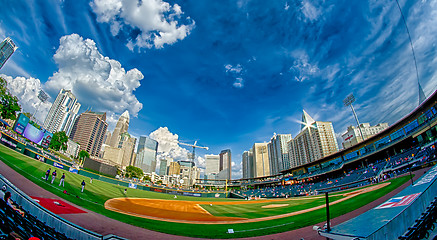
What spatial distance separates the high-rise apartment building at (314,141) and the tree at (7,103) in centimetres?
17792

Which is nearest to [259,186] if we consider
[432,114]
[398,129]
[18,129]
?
→ [398,129]

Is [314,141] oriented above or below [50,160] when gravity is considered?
above

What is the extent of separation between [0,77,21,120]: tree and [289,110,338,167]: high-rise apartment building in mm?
177917

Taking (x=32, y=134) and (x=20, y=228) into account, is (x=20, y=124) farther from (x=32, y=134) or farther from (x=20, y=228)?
(x=20, y=228)

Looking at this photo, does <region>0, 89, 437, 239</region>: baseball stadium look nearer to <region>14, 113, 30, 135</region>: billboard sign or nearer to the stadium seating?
the stadium seating

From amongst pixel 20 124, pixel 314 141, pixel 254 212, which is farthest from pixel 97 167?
pixel 314 141

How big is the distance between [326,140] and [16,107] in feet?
605

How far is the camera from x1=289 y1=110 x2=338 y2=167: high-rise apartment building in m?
142

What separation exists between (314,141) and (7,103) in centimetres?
18139

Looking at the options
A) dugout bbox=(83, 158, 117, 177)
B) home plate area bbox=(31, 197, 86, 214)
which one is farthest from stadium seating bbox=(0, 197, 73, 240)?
dugout bbox=(83, 158, 117, 177)

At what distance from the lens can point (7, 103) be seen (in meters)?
45.6

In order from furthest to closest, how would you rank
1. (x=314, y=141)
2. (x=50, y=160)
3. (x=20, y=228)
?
(x=314, y=141) < (x=50, y=160) < (x=20, y=228)

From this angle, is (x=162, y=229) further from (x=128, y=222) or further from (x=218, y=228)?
(x=218, y=228)

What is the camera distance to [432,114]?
107 feet
